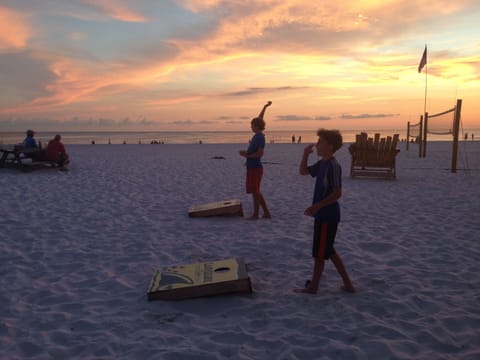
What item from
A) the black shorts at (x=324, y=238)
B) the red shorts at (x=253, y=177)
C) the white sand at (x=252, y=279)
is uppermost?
the red shorts at (x=253, y=177)

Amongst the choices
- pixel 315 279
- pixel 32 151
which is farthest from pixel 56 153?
pixel 315 279

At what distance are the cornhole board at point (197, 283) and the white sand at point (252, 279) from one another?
0.29 ft

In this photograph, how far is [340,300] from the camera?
3.84 metres

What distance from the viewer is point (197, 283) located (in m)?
3.91

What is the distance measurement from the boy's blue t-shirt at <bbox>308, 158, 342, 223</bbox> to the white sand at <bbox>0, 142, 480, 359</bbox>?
32.5 inches

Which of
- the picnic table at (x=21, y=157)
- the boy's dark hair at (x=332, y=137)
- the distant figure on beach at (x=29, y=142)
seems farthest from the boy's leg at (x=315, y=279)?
the distant figure on beach at (x=29, y=142)

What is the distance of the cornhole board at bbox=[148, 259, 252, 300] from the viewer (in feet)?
12.7

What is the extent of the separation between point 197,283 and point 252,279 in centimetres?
75

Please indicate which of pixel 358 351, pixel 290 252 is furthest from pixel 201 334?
pixel 290 252

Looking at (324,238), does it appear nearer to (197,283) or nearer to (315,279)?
(315,279)

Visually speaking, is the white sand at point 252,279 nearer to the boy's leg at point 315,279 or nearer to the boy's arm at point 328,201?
the boy's leg at point 315,279

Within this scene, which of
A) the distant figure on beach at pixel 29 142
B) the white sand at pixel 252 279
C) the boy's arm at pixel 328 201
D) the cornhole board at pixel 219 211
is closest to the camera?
the white sand at pixel 252 279

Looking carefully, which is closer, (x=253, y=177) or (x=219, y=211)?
(x=253, y=177)

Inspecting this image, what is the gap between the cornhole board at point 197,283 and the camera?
12.7 ft
